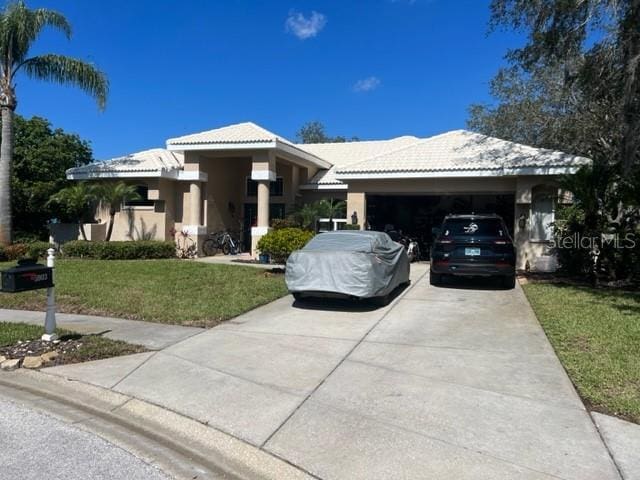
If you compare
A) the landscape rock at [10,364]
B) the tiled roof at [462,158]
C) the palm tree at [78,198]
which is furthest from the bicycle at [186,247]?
the landscape rock at [10,364]

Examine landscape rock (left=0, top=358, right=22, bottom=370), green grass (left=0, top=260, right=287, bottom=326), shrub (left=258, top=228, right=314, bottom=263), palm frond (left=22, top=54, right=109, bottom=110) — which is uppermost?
palm frond (left=22, top=54, right=109, bottom=110)

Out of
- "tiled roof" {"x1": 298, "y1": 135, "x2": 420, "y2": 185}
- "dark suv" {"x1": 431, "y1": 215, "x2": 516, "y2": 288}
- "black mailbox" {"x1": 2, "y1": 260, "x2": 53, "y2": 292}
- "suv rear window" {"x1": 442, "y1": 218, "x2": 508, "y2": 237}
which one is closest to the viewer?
"black mailbox" {"x1": 2, "y1": 260, "x2": 53, "y2": 292}

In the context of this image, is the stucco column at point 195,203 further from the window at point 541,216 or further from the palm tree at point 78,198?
the window at point 541,216

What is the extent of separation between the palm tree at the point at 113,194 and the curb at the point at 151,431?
1323cm

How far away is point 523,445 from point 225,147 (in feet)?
51.8

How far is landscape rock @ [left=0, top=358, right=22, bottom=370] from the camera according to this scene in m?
5.99

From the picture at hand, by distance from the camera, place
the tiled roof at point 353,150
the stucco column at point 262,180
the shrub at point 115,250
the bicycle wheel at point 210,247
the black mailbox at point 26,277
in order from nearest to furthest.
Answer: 1. the black mailbox at point 26,277
2. the shrub at point 115,250
3. the stucco column at point 262,180
4. the bicycle wheel at point 210,247
5. the tiled roof at point 353,150

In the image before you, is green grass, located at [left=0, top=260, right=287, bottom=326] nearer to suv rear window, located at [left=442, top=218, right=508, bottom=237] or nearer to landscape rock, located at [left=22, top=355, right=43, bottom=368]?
landscape rock, located at [left=22, top=355, right=43, bottom=368]

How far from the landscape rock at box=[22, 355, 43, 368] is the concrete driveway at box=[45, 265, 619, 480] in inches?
18.8

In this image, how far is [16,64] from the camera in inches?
696

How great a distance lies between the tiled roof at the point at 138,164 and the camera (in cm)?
1898

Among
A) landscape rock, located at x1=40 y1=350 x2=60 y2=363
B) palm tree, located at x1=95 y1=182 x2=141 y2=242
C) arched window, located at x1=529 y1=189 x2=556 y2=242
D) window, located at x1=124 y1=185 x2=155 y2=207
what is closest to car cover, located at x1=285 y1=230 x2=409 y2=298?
landscape rock, located at x1=40 y1=350 x2=60 y2=363

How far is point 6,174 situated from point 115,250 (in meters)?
4.79

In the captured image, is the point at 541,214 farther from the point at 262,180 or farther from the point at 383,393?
the point at 383,393
